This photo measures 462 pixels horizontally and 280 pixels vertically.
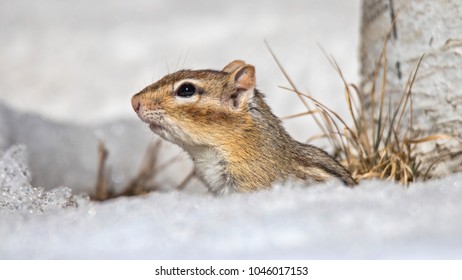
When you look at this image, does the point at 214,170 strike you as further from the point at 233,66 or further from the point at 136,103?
the point at 233,66

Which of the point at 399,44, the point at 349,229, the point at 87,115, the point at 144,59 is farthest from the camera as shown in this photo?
the point at 144,59

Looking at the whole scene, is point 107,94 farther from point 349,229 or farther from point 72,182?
point 349,229

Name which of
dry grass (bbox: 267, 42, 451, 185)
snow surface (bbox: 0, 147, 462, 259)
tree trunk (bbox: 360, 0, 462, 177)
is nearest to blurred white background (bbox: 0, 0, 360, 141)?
dry grass (bbox: 267, 42, 451, 185)

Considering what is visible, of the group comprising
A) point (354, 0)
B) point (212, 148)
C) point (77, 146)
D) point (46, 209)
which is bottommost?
point (46, 209)

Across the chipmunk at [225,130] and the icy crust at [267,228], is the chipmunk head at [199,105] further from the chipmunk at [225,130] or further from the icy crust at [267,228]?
the icy crust at [267,228]

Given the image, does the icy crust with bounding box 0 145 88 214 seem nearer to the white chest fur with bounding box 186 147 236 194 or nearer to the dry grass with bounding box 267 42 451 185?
the white chest fur with bounding box 186 147 236 194

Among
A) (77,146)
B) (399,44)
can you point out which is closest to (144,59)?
(77,146)

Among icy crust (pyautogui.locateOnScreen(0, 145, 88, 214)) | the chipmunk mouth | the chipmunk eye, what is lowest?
icy crust (pyautogui.locateOnScreen(0, 145, 88, 214))
